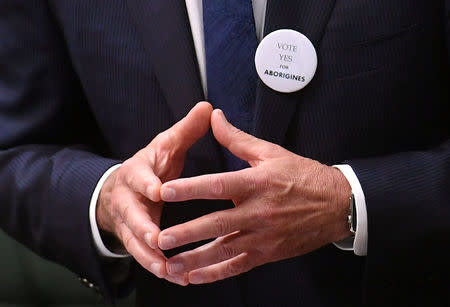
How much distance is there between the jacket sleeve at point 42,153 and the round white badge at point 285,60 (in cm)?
26

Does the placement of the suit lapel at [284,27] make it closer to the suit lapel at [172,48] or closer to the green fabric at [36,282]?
the suit lapel at [172,48]

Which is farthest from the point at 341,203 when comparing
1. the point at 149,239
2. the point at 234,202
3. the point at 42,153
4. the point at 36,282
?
the point at 36,282

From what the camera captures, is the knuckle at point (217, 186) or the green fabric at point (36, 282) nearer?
the knuckle at point (217, 186)

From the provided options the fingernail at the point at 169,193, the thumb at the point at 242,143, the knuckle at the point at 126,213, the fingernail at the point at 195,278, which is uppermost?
the thumb at the point at 242,143

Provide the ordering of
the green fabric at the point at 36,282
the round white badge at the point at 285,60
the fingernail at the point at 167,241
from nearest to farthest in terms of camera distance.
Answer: the fingernail at the point at 167,241 → the round white badge at the point at 285,60 → the green fabric at the point at 36,282

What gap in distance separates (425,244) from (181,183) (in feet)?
1.10

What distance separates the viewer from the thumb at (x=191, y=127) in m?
0.80

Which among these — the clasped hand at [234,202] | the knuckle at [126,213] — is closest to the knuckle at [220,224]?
the clasped hand at [234,202]

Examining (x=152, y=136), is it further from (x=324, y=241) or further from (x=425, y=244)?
(x=425, y=244)

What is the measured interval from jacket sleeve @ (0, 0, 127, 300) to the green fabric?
2.62ft

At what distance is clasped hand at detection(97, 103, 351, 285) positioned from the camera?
736 millimetres

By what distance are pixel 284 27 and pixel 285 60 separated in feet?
0.13

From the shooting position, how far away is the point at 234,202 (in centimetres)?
77

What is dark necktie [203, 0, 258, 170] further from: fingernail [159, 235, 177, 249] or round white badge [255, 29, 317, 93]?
fingernail [159, 235, 177, 249]
